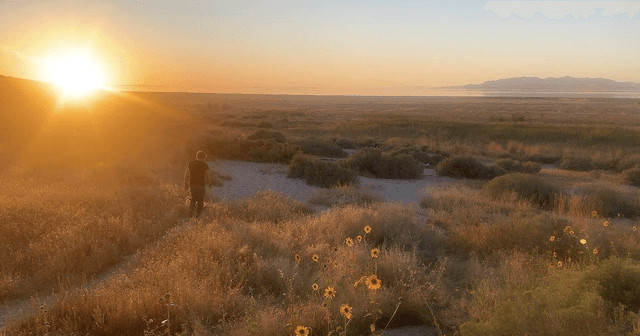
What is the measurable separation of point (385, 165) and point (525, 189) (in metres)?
6.74

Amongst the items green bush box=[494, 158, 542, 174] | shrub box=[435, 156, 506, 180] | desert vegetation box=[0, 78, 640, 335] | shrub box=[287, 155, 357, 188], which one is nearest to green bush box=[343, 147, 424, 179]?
shrub box=[435, 156, 506, 180]

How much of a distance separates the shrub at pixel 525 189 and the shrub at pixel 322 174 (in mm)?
4872

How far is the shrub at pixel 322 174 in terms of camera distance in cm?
1580

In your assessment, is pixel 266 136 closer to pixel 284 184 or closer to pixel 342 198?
pixel 284 184

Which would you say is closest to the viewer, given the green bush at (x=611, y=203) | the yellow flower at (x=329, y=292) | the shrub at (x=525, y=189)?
the yellow flower at (x=329, y=292)

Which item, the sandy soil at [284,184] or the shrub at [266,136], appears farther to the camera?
the shrub at [266,136]

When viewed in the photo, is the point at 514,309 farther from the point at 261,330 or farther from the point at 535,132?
the point at 535,132

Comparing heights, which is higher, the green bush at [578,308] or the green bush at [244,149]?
the green bush at [578,308]

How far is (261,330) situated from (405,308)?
181cm

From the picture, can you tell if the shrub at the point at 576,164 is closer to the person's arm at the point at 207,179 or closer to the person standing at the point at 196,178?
the person's arm at the point at 207,179

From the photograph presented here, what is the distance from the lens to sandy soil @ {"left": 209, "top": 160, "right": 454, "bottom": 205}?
14055mm

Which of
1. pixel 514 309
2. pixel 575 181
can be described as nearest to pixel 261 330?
pixel 514 309

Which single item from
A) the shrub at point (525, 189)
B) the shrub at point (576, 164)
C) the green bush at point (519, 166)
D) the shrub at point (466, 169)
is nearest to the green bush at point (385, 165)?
the shrub at point (466, 169)

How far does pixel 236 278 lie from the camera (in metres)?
5.61
